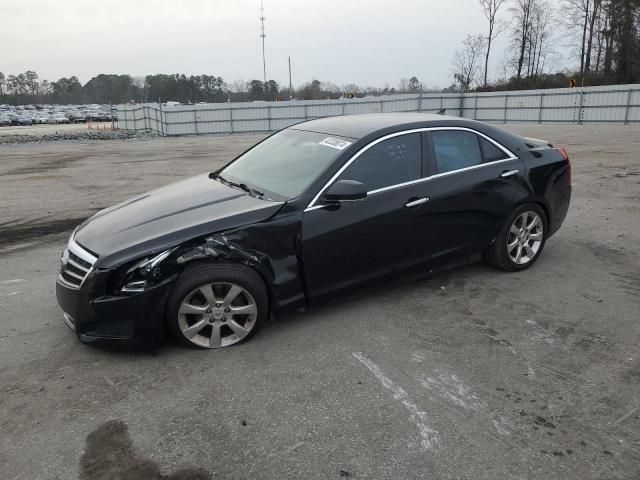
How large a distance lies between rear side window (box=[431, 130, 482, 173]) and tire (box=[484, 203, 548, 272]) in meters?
0.70

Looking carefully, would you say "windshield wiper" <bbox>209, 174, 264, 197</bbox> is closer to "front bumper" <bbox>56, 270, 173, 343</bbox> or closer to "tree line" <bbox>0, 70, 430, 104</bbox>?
"front bumper" <bbox>56, 270, 173, 343</bbox>

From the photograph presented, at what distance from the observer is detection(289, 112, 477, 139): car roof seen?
14.7 feet

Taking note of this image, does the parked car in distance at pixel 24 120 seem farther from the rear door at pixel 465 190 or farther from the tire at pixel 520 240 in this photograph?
the tire at pixel 520 240

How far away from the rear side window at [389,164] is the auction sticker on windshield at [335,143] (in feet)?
0.58

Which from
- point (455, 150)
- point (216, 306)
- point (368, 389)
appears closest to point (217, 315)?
point (216, 306)

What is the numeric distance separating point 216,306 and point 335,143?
1.71 meters

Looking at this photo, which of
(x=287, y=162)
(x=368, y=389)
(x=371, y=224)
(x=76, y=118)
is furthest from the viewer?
(x=76, y=118)

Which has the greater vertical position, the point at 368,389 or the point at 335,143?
the point at 335,143

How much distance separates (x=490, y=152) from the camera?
16.1 feet

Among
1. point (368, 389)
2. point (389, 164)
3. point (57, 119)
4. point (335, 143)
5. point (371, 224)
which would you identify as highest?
point (335, 143)

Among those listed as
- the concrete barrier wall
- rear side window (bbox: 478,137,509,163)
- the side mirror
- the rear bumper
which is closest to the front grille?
the side mirror

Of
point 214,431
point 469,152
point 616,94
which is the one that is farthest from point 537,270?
point 616,94

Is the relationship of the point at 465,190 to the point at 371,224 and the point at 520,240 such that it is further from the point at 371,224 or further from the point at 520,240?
the point at 371,224

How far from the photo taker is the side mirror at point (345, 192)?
3.85 m
